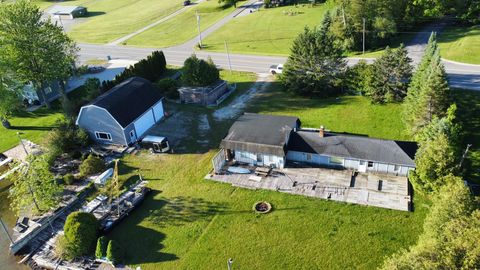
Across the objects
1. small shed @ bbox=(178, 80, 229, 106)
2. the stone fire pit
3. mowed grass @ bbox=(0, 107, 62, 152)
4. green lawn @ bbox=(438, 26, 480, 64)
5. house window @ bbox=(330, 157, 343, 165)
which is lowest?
the stone fire pit

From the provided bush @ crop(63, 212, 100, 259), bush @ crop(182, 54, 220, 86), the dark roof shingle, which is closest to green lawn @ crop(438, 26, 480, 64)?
bush @ crop(182, 54, 220, 86)

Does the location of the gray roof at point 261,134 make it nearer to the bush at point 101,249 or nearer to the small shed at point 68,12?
the bush at point 101,249

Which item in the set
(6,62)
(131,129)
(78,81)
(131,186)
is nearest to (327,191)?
(131,186)

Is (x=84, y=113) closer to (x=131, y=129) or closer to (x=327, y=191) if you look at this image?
(x=131, y=129)

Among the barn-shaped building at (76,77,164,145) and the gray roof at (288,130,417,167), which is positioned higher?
the barn-shaped building at (76,77,164,145)

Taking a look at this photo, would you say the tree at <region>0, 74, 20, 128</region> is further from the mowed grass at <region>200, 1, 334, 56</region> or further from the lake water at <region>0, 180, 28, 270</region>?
the mowed grass at <region>200, 1, 334, 56</region>

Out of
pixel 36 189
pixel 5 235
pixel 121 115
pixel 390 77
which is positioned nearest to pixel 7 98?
pixel 121 115

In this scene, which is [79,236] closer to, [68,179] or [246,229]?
[68,179]
